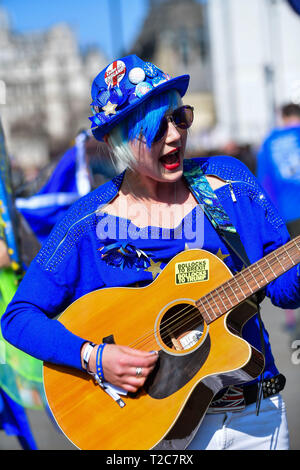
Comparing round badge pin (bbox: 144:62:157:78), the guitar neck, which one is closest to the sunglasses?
round badge pin (bbox: 144:62:157:78)

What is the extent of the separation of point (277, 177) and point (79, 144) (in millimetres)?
2052

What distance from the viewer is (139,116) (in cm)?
198

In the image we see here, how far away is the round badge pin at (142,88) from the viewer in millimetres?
1935

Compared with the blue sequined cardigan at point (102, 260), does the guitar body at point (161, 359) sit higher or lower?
lower

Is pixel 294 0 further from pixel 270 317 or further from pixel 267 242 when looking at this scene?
pixel 270 317

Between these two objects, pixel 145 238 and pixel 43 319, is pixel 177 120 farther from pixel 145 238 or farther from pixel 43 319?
pixel 43 319

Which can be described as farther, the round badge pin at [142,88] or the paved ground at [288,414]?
the paved ground at [288,414]

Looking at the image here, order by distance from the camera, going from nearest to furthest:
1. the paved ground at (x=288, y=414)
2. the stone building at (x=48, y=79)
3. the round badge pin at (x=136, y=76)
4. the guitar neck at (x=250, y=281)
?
the guitar neck at (x=250, y=281)
the round badge pin at (x=136, y=76)
the paved ground at (x=288, y=414)
the stone building at (x=48, y=79)

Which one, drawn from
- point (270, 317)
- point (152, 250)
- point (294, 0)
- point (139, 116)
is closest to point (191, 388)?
point (152, 250)

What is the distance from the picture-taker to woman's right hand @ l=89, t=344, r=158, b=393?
1896 mm

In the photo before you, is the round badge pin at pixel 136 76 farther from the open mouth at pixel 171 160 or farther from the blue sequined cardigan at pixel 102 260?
the blue sequined cardigan at pixel 102 260

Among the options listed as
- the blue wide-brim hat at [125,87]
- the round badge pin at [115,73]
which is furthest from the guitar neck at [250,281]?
the round badge pin at [115,73]

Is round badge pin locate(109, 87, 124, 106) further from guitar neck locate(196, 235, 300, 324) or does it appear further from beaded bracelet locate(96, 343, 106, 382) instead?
beaded bracelet locate(96, 343, 106, 382)

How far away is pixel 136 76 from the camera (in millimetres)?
1959
